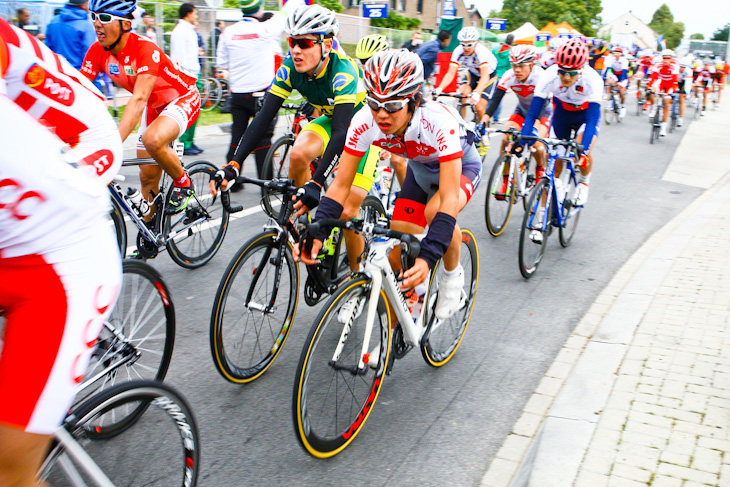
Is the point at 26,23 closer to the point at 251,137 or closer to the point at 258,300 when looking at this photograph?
the point at 251,137

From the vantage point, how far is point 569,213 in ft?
23.5

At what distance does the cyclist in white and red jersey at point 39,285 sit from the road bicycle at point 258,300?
167cm

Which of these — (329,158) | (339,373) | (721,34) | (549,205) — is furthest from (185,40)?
(721,34)

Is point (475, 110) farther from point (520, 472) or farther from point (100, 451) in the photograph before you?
point (100, 451)

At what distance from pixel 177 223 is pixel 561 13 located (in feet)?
370

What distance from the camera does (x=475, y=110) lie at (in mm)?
11930

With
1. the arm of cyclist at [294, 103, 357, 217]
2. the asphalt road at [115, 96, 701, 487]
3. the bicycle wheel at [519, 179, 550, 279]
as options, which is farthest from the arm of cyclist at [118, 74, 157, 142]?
the bicycle wheel at [519, 179, 550, 279]

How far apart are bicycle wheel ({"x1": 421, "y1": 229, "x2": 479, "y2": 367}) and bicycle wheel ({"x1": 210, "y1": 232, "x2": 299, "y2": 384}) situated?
3.00 feet

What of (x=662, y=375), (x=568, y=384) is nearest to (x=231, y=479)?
(x=568, y=384)

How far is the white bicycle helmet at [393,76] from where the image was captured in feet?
11.1

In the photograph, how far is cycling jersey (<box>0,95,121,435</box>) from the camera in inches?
71.7

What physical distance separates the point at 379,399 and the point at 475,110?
29.1 ft

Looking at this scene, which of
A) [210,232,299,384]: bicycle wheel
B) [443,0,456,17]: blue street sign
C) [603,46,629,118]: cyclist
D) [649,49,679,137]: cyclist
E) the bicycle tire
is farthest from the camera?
[443,0,456,17]: blue street sign

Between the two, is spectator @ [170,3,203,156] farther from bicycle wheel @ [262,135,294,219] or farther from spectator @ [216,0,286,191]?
bicycle wheel @ [262,135,294,219]
